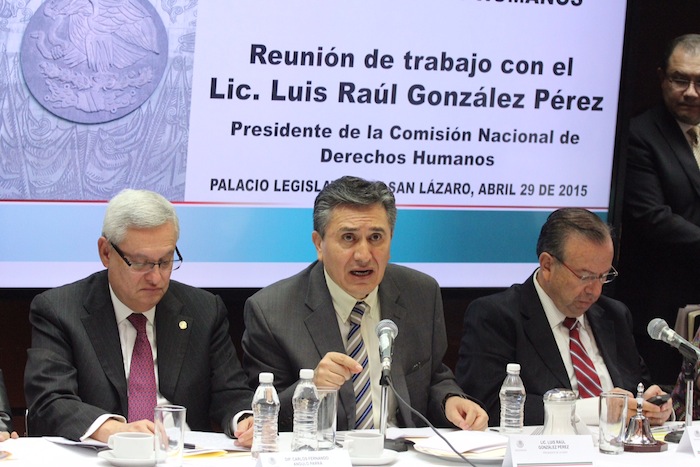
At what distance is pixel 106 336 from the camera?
392cm

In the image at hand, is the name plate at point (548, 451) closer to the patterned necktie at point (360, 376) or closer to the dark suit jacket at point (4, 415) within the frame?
the patterned necktie at point (360, 376)

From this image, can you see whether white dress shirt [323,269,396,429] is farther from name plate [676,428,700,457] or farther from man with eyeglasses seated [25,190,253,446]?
name plate [676,428,700,457]

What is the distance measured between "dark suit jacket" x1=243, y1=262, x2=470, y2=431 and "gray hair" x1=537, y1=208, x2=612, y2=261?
0.52 meters

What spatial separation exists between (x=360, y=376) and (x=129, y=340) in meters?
0.79

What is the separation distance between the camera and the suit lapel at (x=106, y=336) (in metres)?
3.88

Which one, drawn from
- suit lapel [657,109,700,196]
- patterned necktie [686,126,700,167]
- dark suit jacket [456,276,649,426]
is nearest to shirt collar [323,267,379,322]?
dark suit jacket [456,276,649,426]

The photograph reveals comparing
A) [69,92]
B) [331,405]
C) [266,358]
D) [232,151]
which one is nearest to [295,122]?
[232,151]

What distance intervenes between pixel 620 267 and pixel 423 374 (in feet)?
8.02

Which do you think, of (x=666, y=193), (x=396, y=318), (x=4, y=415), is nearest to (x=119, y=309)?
(x=4, y=415)

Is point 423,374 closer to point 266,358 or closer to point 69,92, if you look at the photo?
point 266,358

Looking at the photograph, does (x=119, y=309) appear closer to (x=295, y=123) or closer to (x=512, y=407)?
(x=512, y=407)

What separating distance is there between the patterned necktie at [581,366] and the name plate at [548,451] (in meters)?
1.09

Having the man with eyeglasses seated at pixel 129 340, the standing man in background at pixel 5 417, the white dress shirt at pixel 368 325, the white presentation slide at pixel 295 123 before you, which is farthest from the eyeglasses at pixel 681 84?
the standing man in background at pixel 5 417

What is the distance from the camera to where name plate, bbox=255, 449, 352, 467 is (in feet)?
9.52
